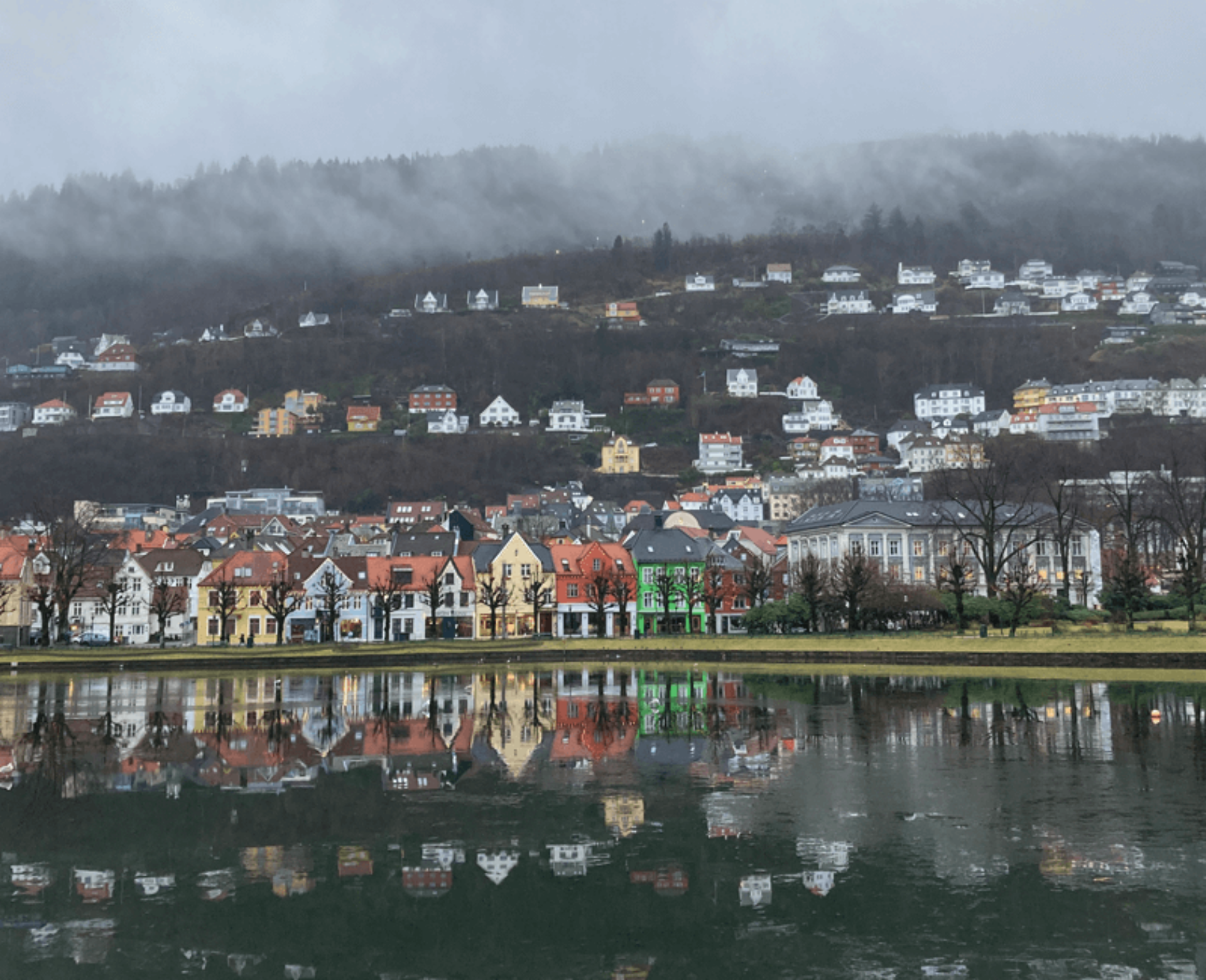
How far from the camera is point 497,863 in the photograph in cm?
1467

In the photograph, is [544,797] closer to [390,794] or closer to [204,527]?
[390,794]

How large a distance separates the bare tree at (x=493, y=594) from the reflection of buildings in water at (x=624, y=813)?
60.0m

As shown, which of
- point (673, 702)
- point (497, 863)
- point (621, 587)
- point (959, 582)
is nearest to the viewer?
point (497, 863)

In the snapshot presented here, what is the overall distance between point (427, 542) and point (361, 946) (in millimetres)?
88200

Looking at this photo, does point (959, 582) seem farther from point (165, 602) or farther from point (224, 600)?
point (165, 602)

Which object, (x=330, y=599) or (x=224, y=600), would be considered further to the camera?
(x=330, y=599)

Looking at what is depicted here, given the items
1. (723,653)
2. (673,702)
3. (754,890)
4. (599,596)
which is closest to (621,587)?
(599,596)

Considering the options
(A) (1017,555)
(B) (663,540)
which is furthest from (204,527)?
(A) (1017,555)

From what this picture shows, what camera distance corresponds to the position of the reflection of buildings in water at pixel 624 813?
16.5 metres

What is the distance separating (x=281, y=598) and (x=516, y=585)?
2143 cm

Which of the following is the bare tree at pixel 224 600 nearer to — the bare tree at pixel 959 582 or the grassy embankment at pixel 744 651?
the grassy embankment at pixel 744 651

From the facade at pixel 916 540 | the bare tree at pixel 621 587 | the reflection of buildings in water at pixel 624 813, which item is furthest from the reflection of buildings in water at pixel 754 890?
→ the facade at pixel 916 540

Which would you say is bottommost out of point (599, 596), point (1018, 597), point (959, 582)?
point (1018, 597)

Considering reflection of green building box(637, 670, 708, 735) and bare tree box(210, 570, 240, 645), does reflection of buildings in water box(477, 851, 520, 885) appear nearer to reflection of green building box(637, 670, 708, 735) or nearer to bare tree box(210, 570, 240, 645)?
reflection of green building box(637, 670, 708, 735)
